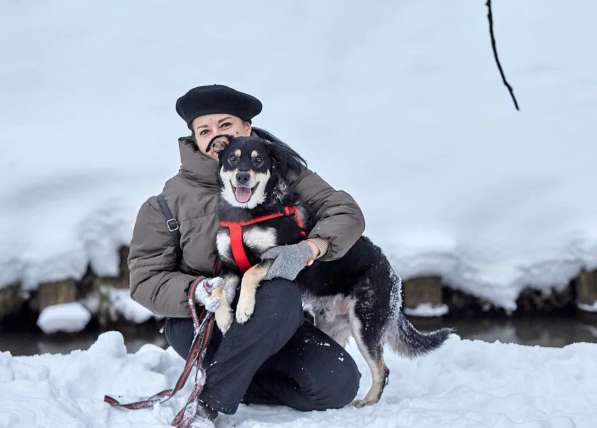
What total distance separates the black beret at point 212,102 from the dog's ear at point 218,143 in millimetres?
97

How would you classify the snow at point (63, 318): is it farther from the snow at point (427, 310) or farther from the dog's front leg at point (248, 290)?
the dog's front leg at point (248, 290)

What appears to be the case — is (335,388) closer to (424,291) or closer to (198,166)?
(198,166)

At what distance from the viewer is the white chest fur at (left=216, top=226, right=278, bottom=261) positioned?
212 cm

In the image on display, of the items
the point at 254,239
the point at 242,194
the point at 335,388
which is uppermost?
the point at 242,194

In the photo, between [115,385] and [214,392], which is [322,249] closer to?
[214,392]

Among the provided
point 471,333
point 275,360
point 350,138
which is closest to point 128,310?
point 471,333

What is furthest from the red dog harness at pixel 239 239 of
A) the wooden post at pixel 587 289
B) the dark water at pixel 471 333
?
the wooden post at pixel 587 289

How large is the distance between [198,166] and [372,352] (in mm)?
953

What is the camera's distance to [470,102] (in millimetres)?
6906

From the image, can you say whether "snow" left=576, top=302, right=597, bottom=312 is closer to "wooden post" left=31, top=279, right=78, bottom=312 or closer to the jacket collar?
the jacket collar

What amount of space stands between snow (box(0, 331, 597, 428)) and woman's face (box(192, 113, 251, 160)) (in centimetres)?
92

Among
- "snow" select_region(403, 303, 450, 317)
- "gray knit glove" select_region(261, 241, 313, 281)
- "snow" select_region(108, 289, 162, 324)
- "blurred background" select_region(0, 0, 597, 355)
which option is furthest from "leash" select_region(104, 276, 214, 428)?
"snow" select_region(403, 303, 450, 317)

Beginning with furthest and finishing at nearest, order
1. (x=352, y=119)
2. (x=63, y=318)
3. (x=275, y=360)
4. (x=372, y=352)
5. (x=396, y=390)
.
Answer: (x=352, y=119), (x=63, y=318), (x=396, y=390), (x=372, y=352), (x=275, y=360)

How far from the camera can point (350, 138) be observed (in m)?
6.46
